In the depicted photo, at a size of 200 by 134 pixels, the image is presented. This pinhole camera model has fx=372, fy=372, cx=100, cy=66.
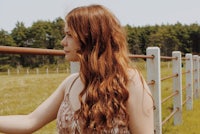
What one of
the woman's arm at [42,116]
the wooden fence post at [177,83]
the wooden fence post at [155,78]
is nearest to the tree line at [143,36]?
Result: the wooden fence post at [177,83]

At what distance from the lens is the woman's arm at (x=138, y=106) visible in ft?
4.75

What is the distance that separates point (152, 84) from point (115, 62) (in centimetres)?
215

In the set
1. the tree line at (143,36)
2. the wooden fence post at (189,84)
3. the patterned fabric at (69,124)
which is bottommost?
the wooden fence post at (189,84)

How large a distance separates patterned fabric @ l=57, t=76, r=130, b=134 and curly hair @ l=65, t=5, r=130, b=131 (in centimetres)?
2

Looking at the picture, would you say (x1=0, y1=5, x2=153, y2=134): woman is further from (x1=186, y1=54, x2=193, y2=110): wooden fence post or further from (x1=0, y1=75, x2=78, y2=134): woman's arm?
(x1=186, y1=54, x2=193, y2=110): wooden fence post

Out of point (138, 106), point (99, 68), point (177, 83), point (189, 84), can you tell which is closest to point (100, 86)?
point (99, 68)

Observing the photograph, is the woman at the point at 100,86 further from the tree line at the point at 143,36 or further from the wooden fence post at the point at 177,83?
the tree line at the point at 143,36

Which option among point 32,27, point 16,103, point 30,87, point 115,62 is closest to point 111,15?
point 115,62

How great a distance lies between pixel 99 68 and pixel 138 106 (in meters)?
0.21

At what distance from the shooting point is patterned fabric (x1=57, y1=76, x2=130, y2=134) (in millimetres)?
1419

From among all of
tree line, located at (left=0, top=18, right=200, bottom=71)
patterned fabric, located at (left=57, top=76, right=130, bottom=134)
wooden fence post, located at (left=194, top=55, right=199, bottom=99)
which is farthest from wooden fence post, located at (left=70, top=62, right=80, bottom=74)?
tree line, located at (left=0, top=18, right=200, bottom=71)

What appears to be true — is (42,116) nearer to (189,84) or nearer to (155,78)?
(155,78)

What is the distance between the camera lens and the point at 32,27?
61562 mm

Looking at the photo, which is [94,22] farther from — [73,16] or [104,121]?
[104,121]
